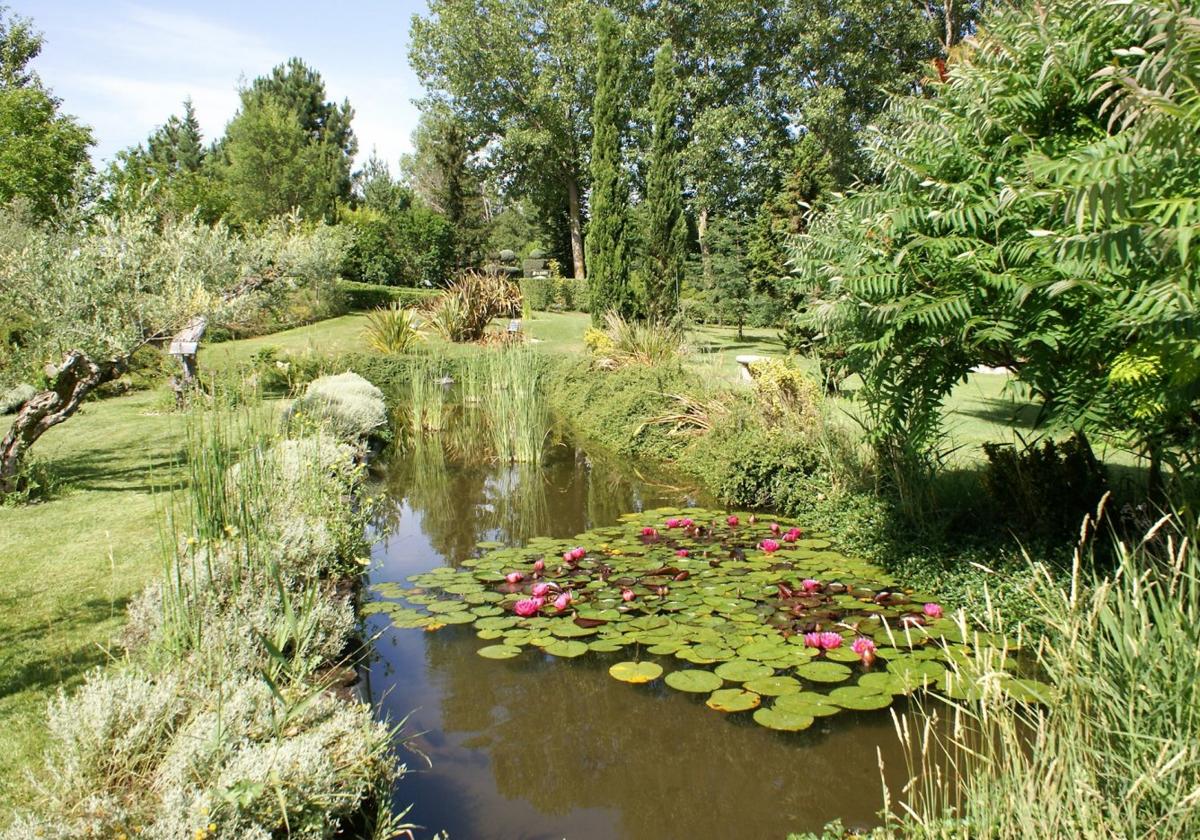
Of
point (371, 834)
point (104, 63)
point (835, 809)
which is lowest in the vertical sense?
point (835, 809)

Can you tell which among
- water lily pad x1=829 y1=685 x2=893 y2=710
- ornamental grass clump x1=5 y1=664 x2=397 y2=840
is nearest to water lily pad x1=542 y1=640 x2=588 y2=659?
water lily pad x1=829 y1=685 x2=893 y2=710

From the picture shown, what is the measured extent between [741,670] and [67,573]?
3.87 m

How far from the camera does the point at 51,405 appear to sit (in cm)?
613

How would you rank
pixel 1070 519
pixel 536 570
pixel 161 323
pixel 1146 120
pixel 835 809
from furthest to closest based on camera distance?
pixel 161 323, pixel 536 570, pixel 1070 519, pixel 835 809, pixel 1146 120

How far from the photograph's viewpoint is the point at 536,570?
5.28 metres

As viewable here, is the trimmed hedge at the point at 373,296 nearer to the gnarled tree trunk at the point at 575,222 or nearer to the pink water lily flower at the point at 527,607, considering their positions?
the gnarled tree trunk at the point at 575,222

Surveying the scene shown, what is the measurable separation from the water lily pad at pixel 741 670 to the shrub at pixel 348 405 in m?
4.79

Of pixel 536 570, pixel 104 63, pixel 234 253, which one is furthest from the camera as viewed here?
pixel 104 63

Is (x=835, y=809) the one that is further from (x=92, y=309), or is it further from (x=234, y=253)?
(x=234, y=253)

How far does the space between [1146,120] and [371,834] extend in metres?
3.07

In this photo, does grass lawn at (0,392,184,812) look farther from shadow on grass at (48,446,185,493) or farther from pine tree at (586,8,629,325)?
pine tree at (586,8,629,325)

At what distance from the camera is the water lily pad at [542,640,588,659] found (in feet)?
13.5

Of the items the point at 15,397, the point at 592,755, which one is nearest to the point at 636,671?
the point at 592,755

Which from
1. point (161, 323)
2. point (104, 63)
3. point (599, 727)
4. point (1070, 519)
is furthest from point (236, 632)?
point (104, 63)
